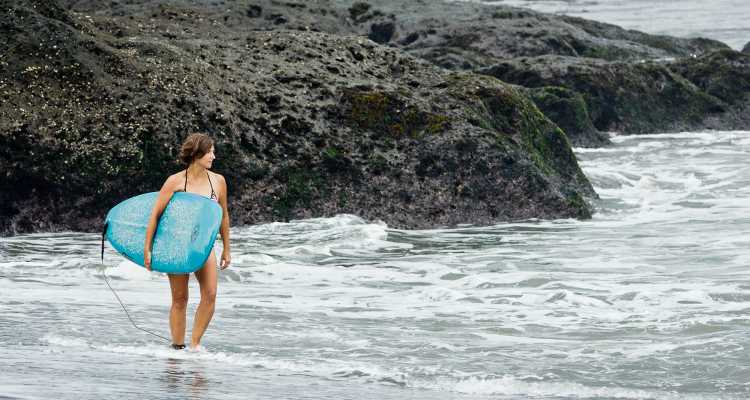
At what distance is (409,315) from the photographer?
4.71 metres

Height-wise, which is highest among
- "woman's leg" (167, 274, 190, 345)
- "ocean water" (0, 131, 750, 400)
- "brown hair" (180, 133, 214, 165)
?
"brown hair" (180, 133, 214, 165)

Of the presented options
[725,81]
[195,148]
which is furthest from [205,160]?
[725,81]

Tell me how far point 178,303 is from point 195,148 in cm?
88

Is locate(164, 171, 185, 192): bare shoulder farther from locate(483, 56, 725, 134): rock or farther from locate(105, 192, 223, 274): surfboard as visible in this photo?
locate(483, 56, 725, 134): rock

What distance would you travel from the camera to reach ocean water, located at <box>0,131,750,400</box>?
3.32 metres

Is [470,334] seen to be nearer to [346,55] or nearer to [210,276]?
[210,276]

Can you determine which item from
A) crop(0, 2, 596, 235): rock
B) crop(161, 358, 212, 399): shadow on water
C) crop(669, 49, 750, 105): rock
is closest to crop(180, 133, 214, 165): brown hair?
crop(161, 358, 212, 399): shadow on water

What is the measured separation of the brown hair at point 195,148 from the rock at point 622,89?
12150mm

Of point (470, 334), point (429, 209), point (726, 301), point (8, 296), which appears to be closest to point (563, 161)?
point (429, 209)

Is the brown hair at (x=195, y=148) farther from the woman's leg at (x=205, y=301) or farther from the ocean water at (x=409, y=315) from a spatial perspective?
the ocean water at (x=409, y=315)

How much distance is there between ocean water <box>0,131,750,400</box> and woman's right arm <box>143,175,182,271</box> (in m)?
0.56

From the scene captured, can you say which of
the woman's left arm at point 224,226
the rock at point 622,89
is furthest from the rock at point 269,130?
the rock at point 622,89

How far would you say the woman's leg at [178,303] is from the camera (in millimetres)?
3805

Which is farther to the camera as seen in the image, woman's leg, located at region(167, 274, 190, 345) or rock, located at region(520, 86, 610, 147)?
rock, located at region(520, 86, 610, 147)
